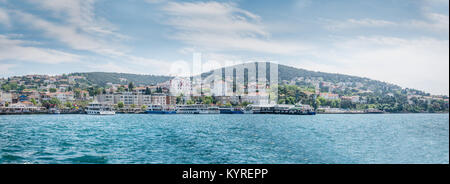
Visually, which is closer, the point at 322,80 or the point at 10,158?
the point at 10,158

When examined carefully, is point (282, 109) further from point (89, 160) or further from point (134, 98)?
point (89, 160)

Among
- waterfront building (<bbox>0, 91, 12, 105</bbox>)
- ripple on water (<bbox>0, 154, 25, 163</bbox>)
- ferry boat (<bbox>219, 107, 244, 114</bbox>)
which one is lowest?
ferry boat (<bbox>219, 107, 244, 114</bbox>)

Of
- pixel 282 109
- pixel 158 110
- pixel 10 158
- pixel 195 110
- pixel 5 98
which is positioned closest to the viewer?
pixel 10 158

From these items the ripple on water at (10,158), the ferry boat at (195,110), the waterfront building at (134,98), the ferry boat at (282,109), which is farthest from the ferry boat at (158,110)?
the ripple on water at (10,158)

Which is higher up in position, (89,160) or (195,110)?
(89,160)

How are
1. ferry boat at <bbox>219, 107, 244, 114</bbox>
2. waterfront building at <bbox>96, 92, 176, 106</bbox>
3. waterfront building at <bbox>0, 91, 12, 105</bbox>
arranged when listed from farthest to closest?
1. waterfront building at <bbox>96, 92, 176, 106</bbox>
2. ferry boat at <bbox>219, 107, 244, 114</bbox>
3. waterfront building at <bbox>0, 91, 12, 105</bbox>

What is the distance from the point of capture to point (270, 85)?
49.8 metres

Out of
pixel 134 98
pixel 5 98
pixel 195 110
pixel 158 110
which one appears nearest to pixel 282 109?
pixel 195 110

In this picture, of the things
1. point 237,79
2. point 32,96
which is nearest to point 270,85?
point 237,79

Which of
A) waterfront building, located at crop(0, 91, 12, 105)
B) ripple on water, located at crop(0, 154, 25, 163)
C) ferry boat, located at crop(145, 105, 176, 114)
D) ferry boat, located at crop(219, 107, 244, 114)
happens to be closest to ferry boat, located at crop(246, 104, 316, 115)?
ferry boat, located at crop(219, 107, 244, 114)

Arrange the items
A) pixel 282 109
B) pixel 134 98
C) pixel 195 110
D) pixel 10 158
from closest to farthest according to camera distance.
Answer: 1. pixel 10 158
2. pixel 282 109
3. pixel 195 110
4. pixel 134 98

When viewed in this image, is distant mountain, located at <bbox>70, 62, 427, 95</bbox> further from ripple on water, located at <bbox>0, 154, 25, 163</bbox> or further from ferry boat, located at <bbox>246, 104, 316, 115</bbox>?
ripple on water, located at <bbox>0, 154, 25, 163</bbox>

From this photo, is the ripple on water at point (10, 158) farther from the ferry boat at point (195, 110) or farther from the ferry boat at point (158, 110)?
the ferry boat at point (158, 110)
